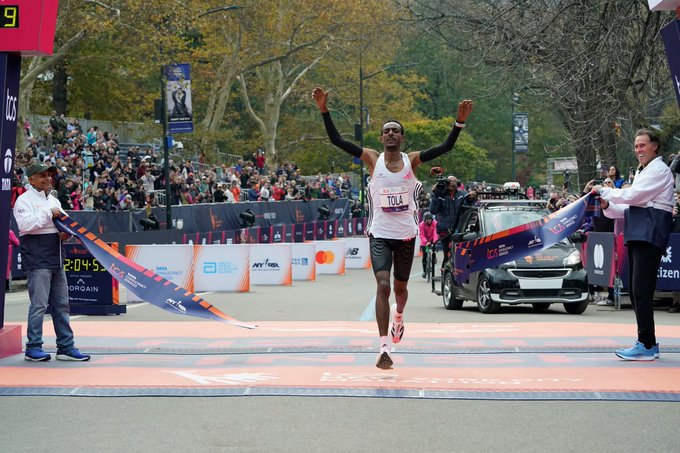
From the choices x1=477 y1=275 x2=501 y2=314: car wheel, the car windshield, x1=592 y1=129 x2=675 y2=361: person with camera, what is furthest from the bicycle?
x1=592 y1=129 x2=675 y2=361: person with camera

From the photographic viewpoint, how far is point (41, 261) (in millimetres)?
11047

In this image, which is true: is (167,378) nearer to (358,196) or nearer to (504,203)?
(504,203)

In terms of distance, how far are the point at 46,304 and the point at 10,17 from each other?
2.80 m

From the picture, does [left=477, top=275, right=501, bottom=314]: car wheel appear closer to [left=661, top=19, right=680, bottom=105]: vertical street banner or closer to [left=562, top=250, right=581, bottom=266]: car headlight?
[left=562, top=250, right=581, bottom=266]: car headlight

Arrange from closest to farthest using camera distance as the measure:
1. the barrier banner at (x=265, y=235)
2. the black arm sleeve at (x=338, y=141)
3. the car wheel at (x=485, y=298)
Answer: the black arm sleeve at (x=338, y=141)
the car wheel at (x=485, y=298)
the barrier banner at (x=265, y=235)

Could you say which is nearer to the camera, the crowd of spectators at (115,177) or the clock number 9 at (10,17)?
the clock number 9 at (10,17)

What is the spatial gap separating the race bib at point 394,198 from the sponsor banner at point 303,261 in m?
21.1

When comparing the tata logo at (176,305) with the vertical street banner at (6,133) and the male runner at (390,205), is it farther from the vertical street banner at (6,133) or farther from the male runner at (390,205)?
the male runner at (390,205)

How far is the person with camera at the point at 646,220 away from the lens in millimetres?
10430

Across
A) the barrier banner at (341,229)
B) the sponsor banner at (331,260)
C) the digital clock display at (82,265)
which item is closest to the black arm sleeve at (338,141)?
the digital clock display at (82,265)

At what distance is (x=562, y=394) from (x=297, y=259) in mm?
22850

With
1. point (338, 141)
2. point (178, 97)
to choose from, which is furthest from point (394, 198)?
point (178, 97)

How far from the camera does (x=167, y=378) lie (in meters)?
9.85

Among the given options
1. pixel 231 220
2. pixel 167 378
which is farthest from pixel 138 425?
pixel 231 220
